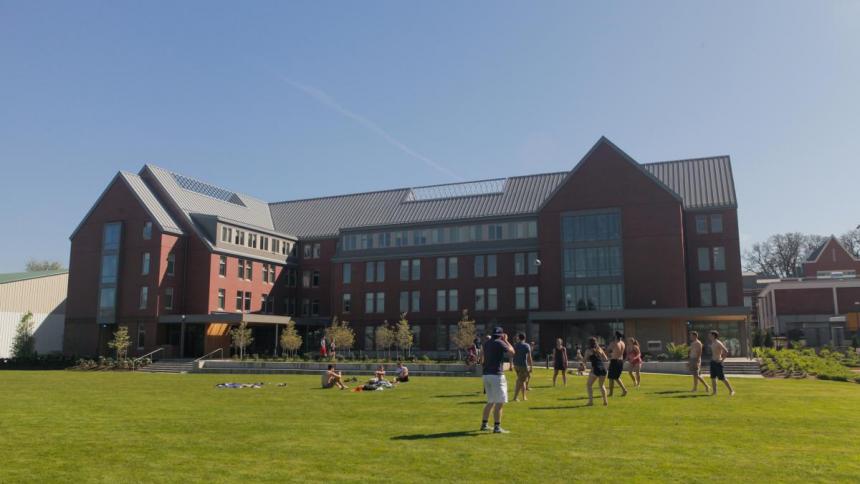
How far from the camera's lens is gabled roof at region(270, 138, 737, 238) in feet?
174

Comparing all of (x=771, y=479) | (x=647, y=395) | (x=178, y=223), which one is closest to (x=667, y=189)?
(x=647, y=395)

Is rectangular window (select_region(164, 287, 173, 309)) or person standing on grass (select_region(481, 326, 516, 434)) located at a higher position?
rectangular window (select_region(164, 287, 173, 309))

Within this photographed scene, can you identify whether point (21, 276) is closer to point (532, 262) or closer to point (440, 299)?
point (440, 299)

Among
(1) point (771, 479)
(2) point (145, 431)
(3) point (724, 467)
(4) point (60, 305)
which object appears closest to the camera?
(1) point (771, 479)

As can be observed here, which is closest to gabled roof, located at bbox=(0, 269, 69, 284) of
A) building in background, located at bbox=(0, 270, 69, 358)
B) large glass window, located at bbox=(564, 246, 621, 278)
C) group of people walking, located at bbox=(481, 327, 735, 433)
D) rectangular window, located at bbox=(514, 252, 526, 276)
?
building in background, located at bbox=(0, 270, 69, 358)

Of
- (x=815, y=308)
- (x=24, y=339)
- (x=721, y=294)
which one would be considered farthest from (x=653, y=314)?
(x=24, y=339)

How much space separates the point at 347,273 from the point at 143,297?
17.8 m

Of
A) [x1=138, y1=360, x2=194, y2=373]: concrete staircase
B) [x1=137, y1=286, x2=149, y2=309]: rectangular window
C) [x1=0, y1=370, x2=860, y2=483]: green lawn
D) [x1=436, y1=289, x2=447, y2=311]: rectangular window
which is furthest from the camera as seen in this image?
[x1=436, y1=289, x2=447, y2=311]: rectangular window

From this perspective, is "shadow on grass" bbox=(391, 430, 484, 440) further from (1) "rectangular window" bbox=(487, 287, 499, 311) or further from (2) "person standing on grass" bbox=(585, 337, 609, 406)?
(1) "rectangular window" bbox=(487, 287, 499, 311)

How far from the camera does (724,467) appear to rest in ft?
30.3

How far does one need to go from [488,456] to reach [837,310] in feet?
251

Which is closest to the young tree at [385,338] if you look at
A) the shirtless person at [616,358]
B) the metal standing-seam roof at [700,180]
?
the metal standing-seam roof at [700,180]

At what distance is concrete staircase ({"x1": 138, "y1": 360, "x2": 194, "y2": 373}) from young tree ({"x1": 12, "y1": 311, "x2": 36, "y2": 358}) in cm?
1447

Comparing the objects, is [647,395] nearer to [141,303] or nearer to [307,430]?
[307,430]
